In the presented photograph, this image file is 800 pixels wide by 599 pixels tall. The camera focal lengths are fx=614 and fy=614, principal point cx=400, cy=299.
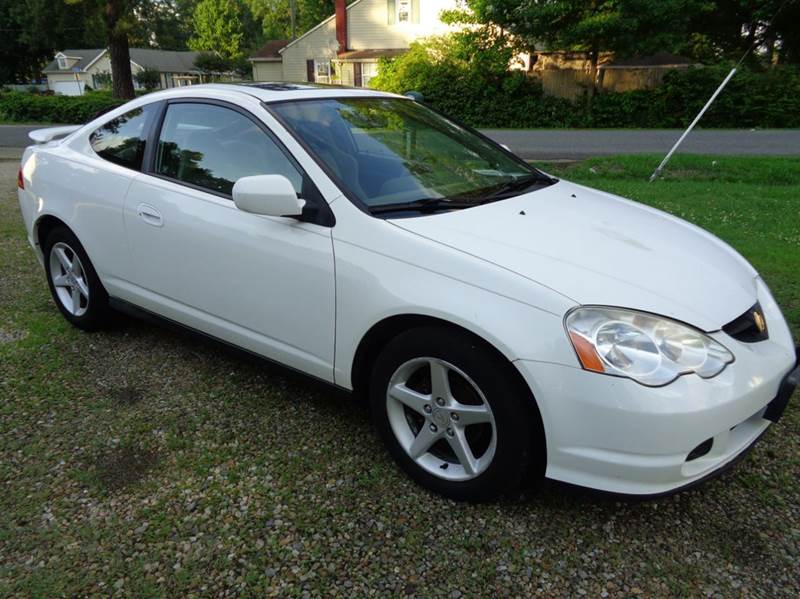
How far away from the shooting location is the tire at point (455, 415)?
2.20 metres

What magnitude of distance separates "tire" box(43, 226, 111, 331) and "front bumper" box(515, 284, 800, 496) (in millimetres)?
3006

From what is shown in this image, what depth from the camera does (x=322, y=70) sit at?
36531 millimetres

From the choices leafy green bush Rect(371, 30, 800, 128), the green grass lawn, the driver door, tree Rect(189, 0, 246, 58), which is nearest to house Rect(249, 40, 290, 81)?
leafy green bush Rect(371, 30, 800, 128)

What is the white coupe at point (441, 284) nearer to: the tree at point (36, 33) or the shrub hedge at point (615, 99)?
the shrub hedge at point (615, 99)

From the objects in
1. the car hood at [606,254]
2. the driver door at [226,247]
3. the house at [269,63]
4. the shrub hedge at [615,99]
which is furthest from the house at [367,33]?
the car hood at [606,254]

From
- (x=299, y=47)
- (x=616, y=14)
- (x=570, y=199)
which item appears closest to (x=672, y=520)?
(x=570, y=199)

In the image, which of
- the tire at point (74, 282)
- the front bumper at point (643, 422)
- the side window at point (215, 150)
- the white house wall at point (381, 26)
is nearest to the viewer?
the front bumper at point (643, 422)

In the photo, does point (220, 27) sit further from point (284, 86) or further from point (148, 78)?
point (284, 86)

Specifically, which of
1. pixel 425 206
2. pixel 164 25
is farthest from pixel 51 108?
pixel 425 206

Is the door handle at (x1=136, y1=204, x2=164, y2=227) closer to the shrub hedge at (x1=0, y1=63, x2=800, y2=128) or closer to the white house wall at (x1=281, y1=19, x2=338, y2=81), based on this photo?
the shrub hedge at (x1=0, y1=63, x2=800, y2=128)

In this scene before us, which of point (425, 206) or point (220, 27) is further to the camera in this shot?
point (220, 27)

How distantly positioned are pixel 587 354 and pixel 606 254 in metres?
0.57

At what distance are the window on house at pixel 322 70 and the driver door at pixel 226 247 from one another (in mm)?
34756

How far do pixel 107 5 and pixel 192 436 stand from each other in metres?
25.4
